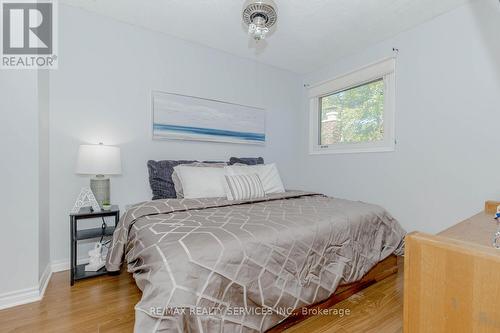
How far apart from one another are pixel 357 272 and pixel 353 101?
225 centimetres

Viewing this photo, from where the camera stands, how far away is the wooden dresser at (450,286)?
68 cm

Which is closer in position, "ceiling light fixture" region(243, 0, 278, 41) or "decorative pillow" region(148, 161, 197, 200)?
"ceiling light fixture" region(243, 0, 278, 41)

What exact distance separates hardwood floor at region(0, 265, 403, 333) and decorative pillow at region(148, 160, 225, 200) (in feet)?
2.64

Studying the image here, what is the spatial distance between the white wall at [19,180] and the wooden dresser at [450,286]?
7.29 feet

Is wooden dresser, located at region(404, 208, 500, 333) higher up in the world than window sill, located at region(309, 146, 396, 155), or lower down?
lower down

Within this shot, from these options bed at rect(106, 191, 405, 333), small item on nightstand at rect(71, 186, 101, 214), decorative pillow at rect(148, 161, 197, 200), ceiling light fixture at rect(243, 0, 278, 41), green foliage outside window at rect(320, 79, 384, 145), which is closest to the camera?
bed at rect(106, 191, 405, 333)

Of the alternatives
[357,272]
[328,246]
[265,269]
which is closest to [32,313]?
[265,269]

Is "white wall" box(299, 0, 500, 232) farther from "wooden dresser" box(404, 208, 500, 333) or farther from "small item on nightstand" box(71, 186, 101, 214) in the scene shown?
"small item on nightstand" box(71, 186, 101, 214)

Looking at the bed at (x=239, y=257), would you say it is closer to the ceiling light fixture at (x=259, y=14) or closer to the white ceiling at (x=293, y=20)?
the ceiling light fixture at (x=259, y=14)

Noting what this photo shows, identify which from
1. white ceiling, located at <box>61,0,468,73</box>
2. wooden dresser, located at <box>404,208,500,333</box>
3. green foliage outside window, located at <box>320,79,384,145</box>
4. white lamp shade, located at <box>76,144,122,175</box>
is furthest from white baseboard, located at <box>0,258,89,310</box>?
green foliage outside window, located at <box>320,79,384,145</box>

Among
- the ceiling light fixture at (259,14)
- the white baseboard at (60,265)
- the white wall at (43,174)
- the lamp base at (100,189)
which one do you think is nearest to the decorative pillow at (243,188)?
the lamp base at (100,189)

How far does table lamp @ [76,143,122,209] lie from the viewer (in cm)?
197

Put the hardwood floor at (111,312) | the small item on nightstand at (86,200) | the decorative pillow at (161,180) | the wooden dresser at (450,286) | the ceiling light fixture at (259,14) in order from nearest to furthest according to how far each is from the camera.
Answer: the wooden dresser at (450,286), the hardwood floor at (111,312), the ceiling light fixture at (259,14), the small item on nightstand at (86,200), the decorative pillow at (161,180)

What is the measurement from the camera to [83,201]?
2.13 meters
